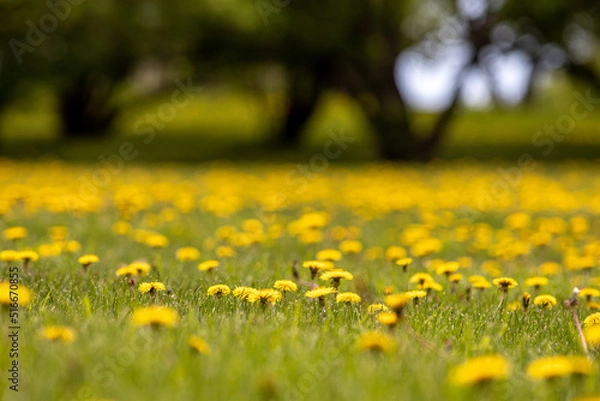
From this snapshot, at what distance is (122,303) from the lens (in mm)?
2971

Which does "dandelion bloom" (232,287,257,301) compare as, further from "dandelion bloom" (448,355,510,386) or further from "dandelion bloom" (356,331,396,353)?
"dandelion bloom" (448,355,510,386)

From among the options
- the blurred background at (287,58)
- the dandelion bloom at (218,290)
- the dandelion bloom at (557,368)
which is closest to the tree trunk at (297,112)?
the blurred background at (287,58)

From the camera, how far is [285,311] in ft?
9.70

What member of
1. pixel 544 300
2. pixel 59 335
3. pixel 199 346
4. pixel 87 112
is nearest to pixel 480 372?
pixel 199 346

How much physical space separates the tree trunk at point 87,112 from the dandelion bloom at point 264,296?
76.1 feet

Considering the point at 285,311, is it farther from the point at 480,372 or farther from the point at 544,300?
the point at 480,372

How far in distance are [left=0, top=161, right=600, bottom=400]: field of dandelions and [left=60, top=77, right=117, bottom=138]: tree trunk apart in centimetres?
1893

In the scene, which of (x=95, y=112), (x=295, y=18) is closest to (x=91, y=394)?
(x=295, y=18)

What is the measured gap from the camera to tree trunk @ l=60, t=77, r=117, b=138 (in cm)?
2514

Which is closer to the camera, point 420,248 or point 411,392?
point 411,392

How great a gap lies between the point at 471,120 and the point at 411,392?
30.1 metres

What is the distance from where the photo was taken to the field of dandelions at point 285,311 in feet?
6.41

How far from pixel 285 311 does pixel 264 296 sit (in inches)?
6.9

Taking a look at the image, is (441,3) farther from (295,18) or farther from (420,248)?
(420,248)
